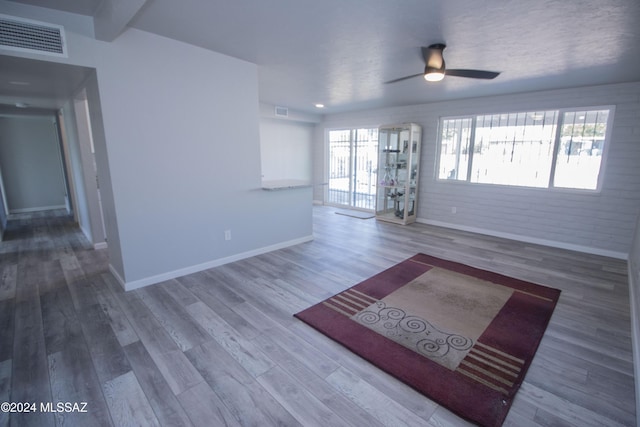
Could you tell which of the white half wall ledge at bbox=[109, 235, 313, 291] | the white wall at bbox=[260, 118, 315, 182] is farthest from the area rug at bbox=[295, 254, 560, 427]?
the white wall at bbox=[260, 118, 315, 182]

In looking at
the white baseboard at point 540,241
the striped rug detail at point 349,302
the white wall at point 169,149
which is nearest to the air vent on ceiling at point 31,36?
the white wall at point 169,149

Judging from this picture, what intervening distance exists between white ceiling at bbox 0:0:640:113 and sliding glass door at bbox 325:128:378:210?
327 cm

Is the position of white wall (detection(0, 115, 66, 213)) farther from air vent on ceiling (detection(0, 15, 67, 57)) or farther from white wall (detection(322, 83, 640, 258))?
white wall (detection(322, 83, 640, 258))

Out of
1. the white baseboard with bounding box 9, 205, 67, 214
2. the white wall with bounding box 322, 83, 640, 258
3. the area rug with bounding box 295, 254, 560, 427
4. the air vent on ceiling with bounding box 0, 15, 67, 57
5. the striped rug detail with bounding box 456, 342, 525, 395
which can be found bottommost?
the striped rug detail with bounding box 456, 342, 525, 395

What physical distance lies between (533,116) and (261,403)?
18.7ft

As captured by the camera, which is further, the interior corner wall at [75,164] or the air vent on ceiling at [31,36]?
the interior corner wall at [75,164]

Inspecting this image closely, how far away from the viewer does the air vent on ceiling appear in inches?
87.1

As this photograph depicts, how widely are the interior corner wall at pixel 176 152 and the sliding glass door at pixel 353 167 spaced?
4.07m

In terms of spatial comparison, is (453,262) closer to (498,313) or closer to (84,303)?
(498,313)

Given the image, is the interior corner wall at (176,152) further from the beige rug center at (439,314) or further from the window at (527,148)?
the window at (527,148)

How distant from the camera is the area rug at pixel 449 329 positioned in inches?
73.9

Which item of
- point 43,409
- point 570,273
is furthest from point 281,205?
point 570,273

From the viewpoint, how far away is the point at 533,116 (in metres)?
4.82

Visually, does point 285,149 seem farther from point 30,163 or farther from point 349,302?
point 30,163
